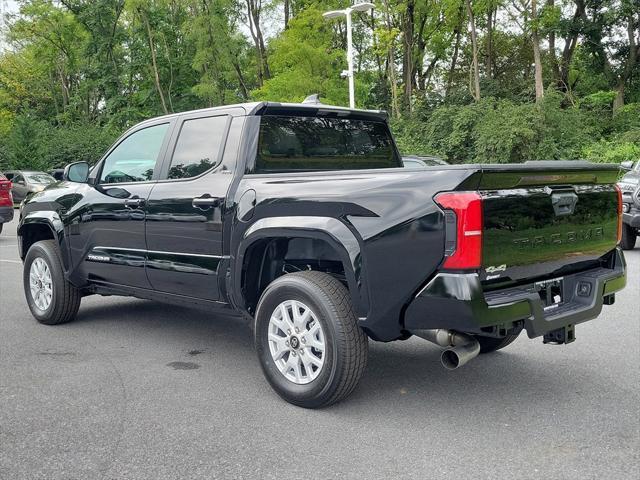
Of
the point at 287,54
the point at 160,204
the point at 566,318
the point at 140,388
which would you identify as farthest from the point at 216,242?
the point at 287,54

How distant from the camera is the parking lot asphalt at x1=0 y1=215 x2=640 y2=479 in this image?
3.18 m

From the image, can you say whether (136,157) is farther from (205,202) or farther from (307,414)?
(307,414)

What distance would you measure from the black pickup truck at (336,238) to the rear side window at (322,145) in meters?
0.01

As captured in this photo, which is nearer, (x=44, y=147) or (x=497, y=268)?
(x=497, y=268)

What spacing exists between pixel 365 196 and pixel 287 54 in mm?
26111

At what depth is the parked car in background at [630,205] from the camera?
10758 mm

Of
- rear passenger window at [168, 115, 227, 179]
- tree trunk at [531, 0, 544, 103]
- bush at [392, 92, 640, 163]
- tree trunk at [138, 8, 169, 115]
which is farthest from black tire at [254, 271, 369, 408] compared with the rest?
tree trunk at [138, 8, 169, 115]

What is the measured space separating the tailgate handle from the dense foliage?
20327 millimetres

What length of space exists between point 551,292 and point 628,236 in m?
8.66

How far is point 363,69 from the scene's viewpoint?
40.2 meters

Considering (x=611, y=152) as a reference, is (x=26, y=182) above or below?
below

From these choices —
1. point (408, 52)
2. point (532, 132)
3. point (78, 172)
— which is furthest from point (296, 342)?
point (408, 52)

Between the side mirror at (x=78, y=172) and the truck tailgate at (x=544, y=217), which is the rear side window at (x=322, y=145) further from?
the side mirror at (x=78, y=172)

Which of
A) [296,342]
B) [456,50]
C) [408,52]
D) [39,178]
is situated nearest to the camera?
[296,342]
